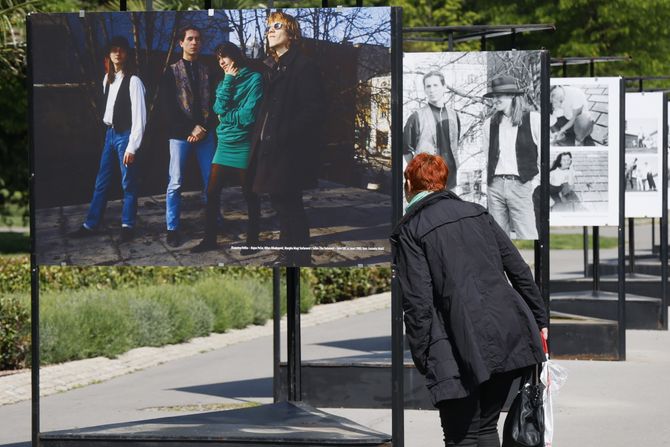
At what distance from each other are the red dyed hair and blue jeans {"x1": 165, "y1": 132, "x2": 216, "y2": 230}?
165 centimetres

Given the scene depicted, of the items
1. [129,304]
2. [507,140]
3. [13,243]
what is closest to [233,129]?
[507,140]

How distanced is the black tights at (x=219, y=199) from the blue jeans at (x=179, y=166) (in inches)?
1.5

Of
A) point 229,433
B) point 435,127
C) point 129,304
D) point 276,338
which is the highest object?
point 435,127

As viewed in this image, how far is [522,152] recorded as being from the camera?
36.6 ft

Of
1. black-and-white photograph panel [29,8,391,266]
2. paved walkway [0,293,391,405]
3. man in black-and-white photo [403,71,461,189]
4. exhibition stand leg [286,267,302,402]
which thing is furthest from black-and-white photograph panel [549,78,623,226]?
black-and-white photograph panel [29,8,391,266]

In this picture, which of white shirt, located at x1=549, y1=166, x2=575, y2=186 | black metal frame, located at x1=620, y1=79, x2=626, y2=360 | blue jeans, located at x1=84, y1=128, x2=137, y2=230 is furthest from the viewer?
white shirt, located at x1=549, y1=166, x2=575, y2=186

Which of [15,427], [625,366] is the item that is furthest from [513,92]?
[15,427]

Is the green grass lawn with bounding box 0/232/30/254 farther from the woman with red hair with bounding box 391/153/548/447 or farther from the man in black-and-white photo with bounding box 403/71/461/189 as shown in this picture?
the woman with red hair with bounding box 391/153/548/447

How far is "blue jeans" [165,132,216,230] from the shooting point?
304 inches

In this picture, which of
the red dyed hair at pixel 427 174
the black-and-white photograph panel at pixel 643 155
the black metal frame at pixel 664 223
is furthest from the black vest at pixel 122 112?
the black-and-white photograph panel at pixel 643 155

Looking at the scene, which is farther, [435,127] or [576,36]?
[576,36]

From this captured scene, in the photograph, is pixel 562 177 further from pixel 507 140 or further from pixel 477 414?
pixel 477 414

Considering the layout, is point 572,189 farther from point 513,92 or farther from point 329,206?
point 329,206

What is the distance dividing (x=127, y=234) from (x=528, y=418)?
252 centimetres
